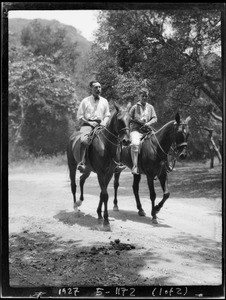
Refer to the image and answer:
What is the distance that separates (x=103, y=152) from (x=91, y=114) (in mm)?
918

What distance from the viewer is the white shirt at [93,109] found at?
27.0 ft

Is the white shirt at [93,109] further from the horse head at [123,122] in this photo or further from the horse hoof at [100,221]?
the horse hoof at [100,221]

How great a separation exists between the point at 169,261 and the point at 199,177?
3385 mm

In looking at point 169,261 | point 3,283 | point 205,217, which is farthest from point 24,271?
point 205,217

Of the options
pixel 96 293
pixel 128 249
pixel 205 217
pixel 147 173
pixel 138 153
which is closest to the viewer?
pixel 96 293

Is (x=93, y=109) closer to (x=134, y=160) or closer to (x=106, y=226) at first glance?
(x=134, y=160)

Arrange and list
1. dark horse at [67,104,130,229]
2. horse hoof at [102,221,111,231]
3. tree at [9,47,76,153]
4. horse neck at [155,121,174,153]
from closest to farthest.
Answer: tree at [9,47,76,153], horse hoof at [102,221,111,231], dark horse at [67,104,130,229], horse neck at [155,121,174,153]

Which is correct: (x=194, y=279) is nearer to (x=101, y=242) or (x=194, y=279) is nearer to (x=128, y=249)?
(x=128, y=249)

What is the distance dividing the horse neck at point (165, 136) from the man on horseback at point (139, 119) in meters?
0.32

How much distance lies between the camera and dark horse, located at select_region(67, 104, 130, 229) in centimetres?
809

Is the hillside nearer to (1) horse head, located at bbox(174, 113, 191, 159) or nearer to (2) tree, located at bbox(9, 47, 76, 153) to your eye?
(2) tree, located at bbox(9, 47, 76, 153)

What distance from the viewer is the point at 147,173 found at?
941cm

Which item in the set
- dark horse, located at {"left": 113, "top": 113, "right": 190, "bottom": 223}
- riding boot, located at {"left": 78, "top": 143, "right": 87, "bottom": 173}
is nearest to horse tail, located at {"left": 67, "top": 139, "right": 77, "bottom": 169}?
riding boot, located at {"left": 78, "top": 143, "right": 87, "bottom": 173}

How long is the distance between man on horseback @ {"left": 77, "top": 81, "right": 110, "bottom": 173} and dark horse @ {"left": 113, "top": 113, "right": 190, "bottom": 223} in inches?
42.1
